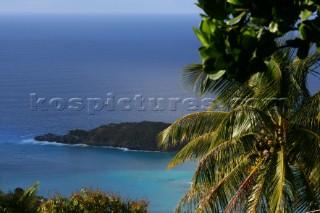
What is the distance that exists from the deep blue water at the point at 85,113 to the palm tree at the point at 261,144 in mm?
3247

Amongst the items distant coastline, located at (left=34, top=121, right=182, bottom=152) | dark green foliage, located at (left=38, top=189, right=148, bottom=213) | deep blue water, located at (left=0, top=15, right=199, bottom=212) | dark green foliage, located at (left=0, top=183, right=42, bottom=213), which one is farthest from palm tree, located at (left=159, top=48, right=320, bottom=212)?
distant coastline, located at (left=34, top=121, right=182, bottom=152)

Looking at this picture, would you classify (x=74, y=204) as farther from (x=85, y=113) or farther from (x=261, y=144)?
(x=85, y=113)

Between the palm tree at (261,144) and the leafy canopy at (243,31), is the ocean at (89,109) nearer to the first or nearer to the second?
the palm tree at (261,144)

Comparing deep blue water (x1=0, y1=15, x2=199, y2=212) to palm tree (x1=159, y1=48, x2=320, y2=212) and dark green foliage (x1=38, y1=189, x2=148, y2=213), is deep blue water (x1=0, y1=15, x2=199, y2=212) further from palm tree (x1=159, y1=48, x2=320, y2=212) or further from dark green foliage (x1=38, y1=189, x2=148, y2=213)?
palm tree (x1=159, y1=48, x2=320, y2=212)

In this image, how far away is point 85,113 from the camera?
42.3m

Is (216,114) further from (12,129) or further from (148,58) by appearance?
(148,58)

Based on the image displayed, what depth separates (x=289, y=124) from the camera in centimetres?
631

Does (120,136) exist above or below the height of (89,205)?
below

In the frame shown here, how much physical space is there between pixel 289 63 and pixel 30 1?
173216mm

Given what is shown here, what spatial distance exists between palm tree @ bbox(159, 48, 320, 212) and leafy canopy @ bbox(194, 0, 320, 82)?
4500mm

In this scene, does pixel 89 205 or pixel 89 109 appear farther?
pixel 89 109

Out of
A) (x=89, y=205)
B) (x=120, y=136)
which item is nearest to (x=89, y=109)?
(x=120, y=136)

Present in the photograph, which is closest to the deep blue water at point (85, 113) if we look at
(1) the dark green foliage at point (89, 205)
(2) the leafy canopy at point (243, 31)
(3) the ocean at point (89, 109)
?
(3) the ocean at point (89, 109)

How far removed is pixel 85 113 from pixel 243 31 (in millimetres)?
41285
